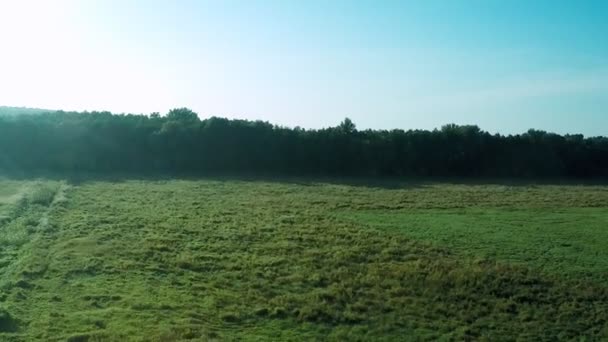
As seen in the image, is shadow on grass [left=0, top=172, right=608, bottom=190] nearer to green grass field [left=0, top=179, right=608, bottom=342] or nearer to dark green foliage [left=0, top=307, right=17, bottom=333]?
green grass field [left=0, top=179, right=608, bottom=342]

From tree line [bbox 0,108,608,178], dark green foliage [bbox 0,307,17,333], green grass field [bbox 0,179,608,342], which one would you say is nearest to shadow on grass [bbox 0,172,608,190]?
tree line [bbox 0,108,608,178]

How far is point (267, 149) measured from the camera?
61.6m

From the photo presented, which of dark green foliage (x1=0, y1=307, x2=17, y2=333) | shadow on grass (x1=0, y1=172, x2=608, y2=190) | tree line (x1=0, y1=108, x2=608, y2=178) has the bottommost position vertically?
dark green foliage (x1=0, y1=307, x2=17, y2=333)

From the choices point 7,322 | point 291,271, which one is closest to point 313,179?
point 291,271

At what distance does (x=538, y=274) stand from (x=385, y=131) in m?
44.1

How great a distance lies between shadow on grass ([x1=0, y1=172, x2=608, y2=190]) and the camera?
49.1 metres

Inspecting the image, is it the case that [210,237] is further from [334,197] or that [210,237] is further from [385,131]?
[385,131]

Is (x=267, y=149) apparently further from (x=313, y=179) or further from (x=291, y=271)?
(x=291, y=271)

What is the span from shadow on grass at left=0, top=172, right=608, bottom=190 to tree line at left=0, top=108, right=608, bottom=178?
7.63 ft

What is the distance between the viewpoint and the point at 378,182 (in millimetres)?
55344

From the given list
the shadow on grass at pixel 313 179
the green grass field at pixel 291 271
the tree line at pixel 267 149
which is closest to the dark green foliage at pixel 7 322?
the green grass field at pixel 291 271

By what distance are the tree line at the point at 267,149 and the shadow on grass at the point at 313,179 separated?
2325mm

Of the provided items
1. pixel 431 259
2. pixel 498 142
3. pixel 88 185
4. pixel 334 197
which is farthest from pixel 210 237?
pixel 498 142

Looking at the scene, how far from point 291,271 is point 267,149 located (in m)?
40.0
